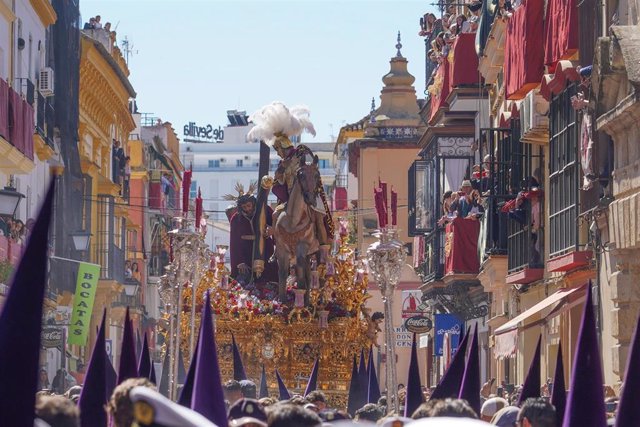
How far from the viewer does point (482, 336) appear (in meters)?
40.3

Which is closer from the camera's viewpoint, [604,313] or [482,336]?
[604,313]

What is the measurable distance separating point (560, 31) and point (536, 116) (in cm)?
261

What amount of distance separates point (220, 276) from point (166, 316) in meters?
0.95

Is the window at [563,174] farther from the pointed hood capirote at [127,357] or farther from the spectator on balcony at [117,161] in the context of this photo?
the spectator on balcony at [117,161]

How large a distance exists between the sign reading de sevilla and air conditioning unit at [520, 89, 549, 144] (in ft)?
40.0

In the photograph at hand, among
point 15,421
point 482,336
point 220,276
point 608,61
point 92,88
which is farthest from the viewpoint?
point 92,88

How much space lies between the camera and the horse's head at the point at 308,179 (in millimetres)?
23750

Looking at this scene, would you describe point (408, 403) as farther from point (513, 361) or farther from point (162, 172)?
point (162, 172)

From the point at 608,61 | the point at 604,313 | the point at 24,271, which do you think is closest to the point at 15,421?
the point at 24,271

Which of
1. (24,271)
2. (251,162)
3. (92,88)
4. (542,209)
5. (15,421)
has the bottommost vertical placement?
(15,421)

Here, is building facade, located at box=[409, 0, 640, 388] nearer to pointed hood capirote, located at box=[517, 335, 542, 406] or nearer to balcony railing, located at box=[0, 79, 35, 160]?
pointed hood capirote, located at box=[517, 335, 542, 406]

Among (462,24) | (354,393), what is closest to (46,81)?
(462,24)

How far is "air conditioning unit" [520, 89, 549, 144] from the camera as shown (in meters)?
27.6

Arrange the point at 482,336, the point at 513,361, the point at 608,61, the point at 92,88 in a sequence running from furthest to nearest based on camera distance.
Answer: the point at 92,88, the point at 482,336, the point at 513,361, the point at 608,61
